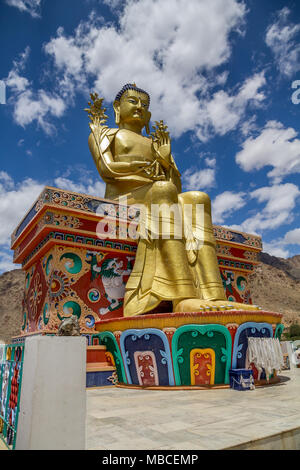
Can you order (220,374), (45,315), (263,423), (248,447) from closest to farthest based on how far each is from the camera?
(248,447) → (263,423) → (220,374) → (45,315)

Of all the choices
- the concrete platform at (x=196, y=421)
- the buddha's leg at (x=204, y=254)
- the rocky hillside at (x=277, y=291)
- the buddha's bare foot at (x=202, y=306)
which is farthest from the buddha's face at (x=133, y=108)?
the rocky hillside at (x=277, y=291)

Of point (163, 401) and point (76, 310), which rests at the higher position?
point (76, 310)

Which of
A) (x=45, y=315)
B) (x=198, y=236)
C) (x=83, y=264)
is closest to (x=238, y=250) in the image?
(x=198, y=236)

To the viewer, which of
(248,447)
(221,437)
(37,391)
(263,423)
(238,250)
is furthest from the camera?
(238,250)

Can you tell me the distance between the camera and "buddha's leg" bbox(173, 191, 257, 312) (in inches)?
268

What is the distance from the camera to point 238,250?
387 inches

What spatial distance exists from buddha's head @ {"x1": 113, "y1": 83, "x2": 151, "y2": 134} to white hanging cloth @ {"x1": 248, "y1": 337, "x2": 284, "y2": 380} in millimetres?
6574

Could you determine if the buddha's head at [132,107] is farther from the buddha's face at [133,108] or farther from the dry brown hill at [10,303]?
the dry brown hill at [10,303]

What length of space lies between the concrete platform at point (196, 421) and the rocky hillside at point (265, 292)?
25.5 metres

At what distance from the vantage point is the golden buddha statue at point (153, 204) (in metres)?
6.35

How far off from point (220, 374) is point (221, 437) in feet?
9.33
